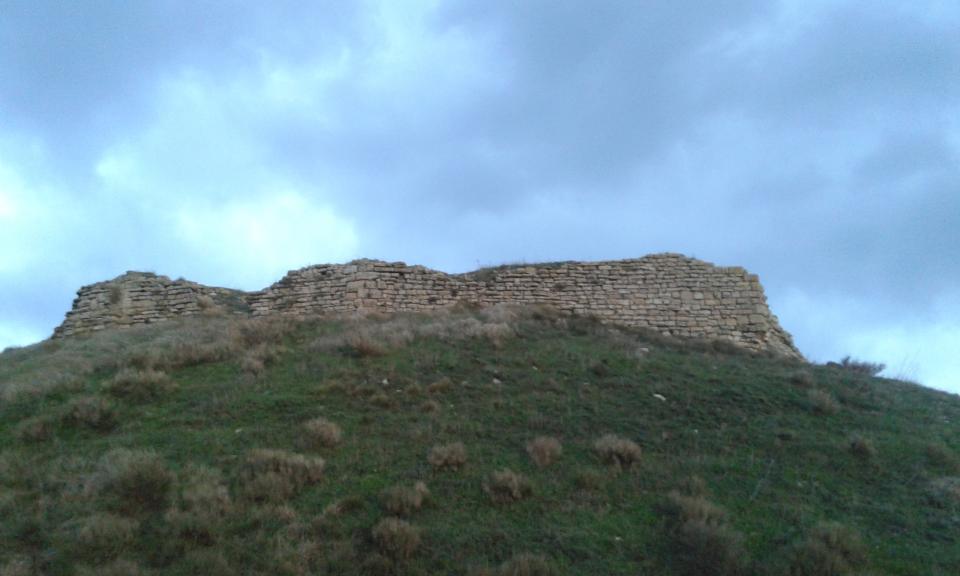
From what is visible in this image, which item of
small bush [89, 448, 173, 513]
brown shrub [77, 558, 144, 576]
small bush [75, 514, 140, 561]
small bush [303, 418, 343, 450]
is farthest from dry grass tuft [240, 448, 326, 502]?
brown shrub [77, 558, 144, 576]

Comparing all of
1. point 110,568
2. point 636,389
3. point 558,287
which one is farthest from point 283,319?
point 110,568

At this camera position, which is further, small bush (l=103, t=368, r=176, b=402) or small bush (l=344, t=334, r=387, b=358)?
small bush (l=344, t=334, r=387, b=358)

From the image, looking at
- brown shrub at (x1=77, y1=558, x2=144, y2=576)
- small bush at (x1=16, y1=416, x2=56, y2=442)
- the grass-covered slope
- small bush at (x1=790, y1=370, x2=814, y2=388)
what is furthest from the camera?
small bush at (x1=790, y1=370, x2=814, y2=388)

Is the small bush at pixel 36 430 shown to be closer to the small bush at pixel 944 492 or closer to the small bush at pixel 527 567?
the small bush at pixel 527 567

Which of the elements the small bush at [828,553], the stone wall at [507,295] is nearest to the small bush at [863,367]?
the stone wall at [507,295]

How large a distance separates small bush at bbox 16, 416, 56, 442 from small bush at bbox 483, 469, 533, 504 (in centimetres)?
570

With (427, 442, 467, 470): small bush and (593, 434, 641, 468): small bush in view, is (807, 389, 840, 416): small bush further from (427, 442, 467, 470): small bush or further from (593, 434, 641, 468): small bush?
(427, 442, 467, 470): small bush

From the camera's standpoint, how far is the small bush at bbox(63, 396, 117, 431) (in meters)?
9.55

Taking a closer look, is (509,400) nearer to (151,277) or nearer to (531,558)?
(531,558)

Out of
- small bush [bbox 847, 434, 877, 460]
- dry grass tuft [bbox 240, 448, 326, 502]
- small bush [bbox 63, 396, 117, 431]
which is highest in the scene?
small bush [bbox 63, 396, 117, 431]

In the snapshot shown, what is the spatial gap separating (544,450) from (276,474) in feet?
10.1

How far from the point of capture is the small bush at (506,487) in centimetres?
778

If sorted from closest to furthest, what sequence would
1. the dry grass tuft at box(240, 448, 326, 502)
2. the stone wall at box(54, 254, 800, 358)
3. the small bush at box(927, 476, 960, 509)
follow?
the dry grass tuft at box(240, 448, 326, 502), the small bush at box(927, 476, 960, 509), the stone wall at box(54, 254, 800, 358)

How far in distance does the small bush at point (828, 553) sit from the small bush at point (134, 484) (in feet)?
20.2
